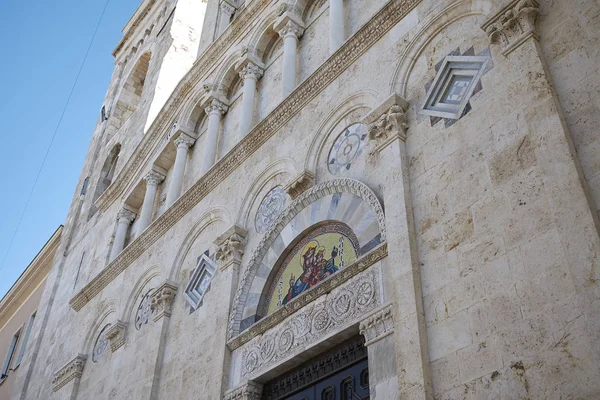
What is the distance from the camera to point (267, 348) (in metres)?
7.23

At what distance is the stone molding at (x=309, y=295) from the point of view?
6234 millimetres

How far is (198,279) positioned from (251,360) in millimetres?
2217

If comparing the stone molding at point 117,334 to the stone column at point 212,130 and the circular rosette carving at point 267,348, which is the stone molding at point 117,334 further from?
the circular rosette carving at point 267,348

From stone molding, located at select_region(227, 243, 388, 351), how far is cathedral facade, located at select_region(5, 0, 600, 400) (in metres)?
0.02

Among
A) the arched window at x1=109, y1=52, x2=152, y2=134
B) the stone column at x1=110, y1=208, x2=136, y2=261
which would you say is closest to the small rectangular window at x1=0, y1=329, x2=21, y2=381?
the arched window at x1=109, y1=52, x2=152, y2=134

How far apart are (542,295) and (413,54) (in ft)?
11.4

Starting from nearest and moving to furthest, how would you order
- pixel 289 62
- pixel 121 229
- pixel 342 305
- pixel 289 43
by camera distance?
pixel 342 305, pixel 289 62, pixel 289 43, pixel 121 229

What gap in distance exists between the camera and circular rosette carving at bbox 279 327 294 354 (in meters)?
6.89

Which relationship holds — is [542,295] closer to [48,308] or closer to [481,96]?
[481,96]

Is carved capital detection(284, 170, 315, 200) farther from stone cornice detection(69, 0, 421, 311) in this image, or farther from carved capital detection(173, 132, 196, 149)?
carved capital detection(173, 132, 196, 149)

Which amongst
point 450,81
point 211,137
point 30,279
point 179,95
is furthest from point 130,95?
point 450,81

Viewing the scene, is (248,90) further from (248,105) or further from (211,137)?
(211,137)

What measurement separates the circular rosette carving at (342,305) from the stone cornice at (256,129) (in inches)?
121

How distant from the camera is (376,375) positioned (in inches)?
218
